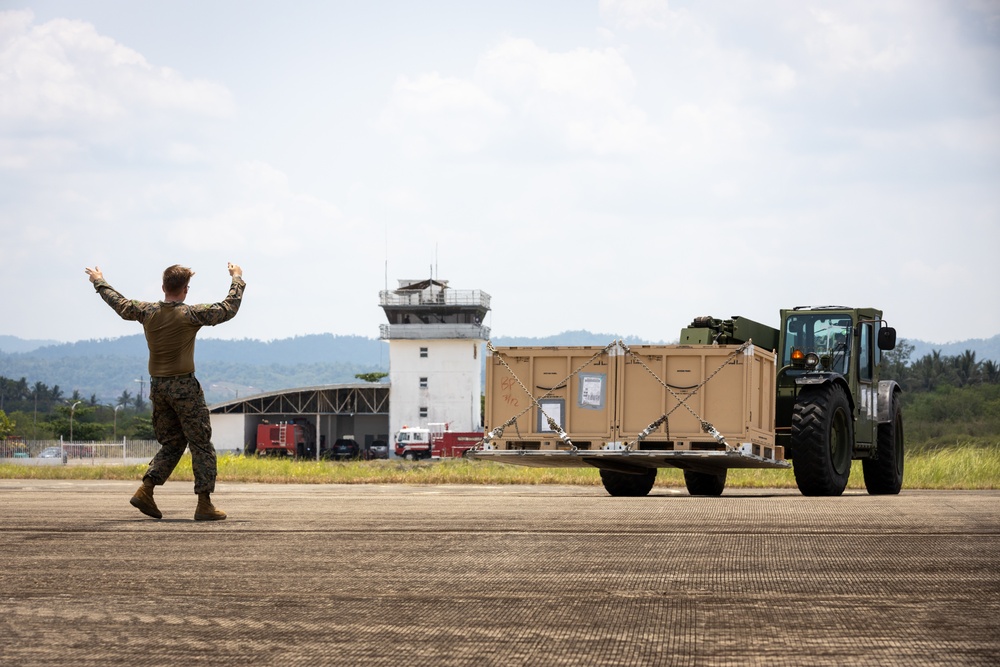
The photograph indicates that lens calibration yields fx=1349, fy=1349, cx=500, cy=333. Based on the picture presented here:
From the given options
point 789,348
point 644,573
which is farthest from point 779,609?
point 789,348

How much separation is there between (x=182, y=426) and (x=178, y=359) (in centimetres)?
51

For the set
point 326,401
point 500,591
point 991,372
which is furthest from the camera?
point 991,372

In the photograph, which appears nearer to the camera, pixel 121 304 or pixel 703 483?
pixel 121 304

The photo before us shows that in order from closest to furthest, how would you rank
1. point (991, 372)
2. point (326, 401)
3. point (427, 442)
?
1. point (427, 442)
2. point (326, 401)
3. point (991, 372)

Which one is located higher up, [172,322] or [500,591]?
[172,322]

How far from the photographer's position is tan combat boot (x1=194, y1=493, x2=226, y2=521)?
9.62m

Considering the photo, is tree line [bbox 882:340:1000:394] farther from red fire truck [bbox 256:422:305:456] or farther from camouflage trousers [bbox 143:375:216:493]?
camouflage trousers [bbox 143:375:216:493]

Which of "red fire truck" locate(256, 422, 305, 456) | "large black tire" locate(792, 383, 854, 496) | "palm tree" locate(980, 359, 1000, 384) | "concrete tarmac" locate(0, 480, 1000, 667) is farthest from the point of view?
"palm tree" locate(980, 359, 1000, 384)

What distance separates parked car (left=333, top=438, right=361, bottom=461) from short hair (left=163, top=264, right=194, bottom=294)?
309ft

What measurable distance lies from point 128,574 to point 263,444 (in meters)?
92.5


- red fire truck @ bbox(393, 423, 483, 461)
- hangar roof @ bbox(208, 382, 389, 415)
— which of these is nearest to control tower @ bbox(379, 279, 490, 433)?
hangar roof @ bbox(208, 382, 389, 415)

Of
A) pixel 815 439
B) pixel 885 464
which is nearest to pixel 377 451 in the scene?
pixel 885 464

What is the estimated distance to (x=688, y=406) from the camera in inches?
622

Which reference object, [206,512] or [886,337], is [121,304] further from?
[886,337]
